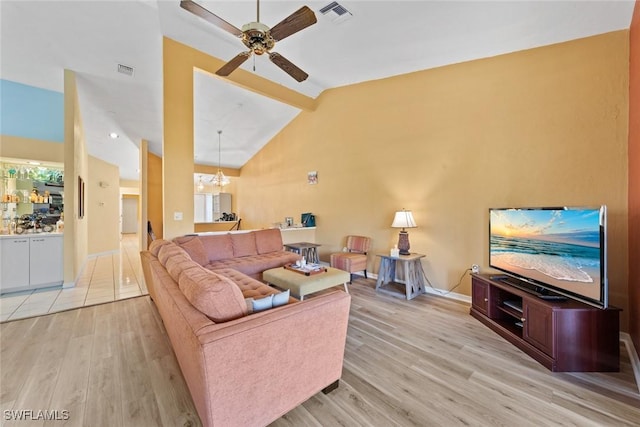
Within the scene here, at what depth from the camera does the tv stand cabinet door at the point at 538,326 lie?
2.10m

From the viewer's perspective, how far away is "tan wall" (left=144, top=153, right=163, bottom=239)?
26.2ft

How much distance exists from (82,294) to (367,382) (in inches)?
174

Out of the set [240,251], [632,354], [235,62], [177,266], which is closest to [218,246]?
[240,251]

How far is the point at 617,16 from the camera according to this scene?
95.0 inches

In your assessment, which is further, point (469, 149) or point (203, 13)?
point (469, 149)

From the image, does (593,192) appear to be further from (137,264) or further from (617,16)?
(137,264)

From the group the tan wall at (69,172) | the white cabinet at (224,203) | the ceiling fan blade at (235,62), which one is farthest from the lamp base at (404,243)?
the white cabinet at (224,203)

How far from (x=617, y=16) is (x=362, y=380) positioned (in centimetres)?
406

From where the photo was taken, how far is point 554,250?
2.36m

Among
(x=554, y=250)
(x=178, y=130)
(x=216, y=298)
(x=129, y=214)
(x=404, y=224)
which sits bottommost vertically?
(x=216, y=298)

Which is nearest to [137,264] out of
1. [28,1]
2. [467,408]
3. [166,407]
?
[28,1]

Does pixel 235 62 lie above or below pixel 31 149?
above

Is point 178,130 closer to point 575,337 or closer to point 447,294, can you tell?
point 447,294

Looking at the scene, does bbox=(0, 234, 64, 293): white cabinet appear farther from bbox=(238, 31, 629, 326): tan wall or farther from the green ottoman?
bbox=(238, 31, 629, 326): tan wall
